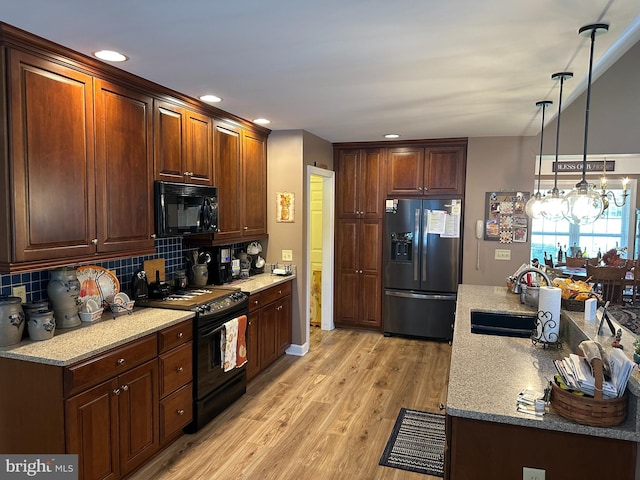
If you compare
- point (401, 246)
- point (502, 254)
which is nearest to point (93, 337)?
point (401, 246)

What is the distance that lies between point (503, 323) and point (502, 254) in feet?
7.07

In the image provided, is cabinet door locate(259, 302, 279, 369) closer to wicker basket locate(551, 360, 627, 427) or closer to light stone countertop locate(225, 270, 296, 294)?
light stone countertop locate(225, 270, 296, 294)

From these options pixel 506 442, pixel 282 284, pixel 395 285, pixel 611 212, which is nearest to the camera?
pixel 506 442

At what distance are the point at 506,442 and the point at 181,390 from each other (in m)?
2.04

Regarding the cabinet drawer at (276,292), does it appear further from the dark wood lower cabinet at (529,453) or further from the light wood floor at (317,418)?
the dark wood lower cabinet at (529,453)

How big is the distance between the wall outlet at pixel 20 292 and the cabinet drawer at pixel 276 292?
1.93 m

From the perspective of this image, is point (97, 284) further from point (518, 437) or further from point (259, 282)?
point (518, 437)

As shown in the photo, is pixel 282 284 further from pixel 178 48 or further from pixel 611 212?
pixel 611 212

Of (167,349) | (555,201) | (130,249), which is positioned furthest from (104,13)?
(555,201)

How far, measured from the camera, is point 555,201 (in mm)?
2795

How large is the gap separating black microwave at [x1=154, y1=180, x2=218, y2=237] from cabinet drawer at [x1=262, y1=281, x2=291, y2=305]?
2.68 ft

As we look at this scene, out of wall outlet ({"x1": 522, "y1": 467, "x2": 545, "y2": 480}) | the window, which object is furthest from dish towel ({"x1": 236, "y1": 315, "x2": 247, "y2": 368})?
the window

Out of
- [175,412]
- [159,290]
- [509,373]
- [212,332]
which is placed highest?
[159,290]

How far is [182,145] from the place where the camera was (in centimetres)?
327
